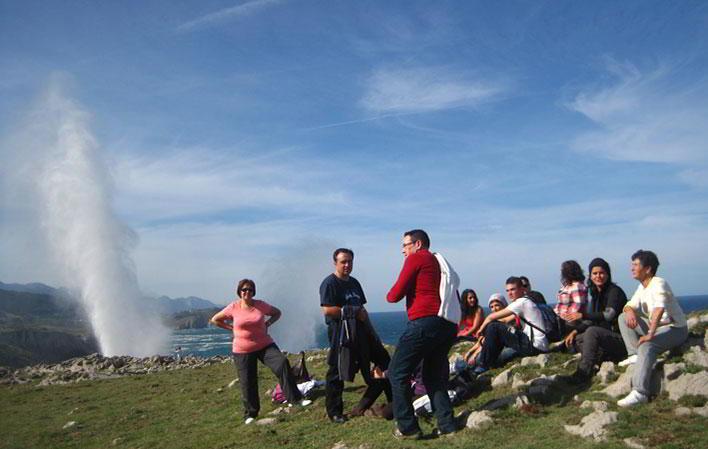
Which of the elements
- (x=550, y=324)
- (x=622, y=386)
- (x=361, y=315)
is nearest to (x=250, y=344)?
(x=361, y=315)

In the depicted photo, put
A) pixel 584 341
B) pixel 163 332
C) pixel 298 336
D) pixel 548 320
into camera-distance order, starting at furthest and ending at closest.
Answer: pixel 298 336, pixel 163 332, pixel 548 320, pixel 584 341

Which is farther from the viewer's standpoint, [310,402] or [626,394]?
→ [310,402]

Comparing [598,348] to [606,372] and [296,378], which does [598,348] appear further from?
[296,378]

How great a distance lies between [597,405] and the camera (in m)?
8.79

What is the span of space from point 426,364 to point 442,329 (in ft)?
2.77

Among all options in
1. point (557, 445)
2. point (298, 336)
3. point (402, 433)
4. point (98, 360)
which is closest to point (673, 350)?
point (557, 445)

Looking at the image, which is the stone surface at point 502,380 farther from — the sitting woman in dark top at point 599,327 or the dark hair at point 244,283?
the dark hair at point 244,283

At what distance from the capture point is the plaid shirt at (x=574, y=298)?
11.9 meters

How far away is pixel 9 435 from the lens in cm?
1584

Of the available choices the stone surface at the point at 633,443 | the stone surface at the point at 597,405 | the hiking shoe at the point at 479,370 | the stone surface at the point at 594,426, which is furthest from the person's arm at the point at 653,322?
the hiking shoe at the point at 479,370

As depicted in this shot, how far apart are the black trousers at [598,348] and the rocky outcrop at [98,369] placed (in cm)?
2293

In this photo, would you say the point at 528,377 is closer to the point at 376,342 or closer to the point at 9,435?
the point at 376,342

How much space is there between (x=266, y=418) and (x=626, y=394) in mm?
7558

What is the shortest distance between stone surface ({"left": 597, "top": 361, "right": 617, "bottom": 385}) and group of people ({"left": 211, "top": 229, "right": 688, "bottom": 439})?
21 cm
